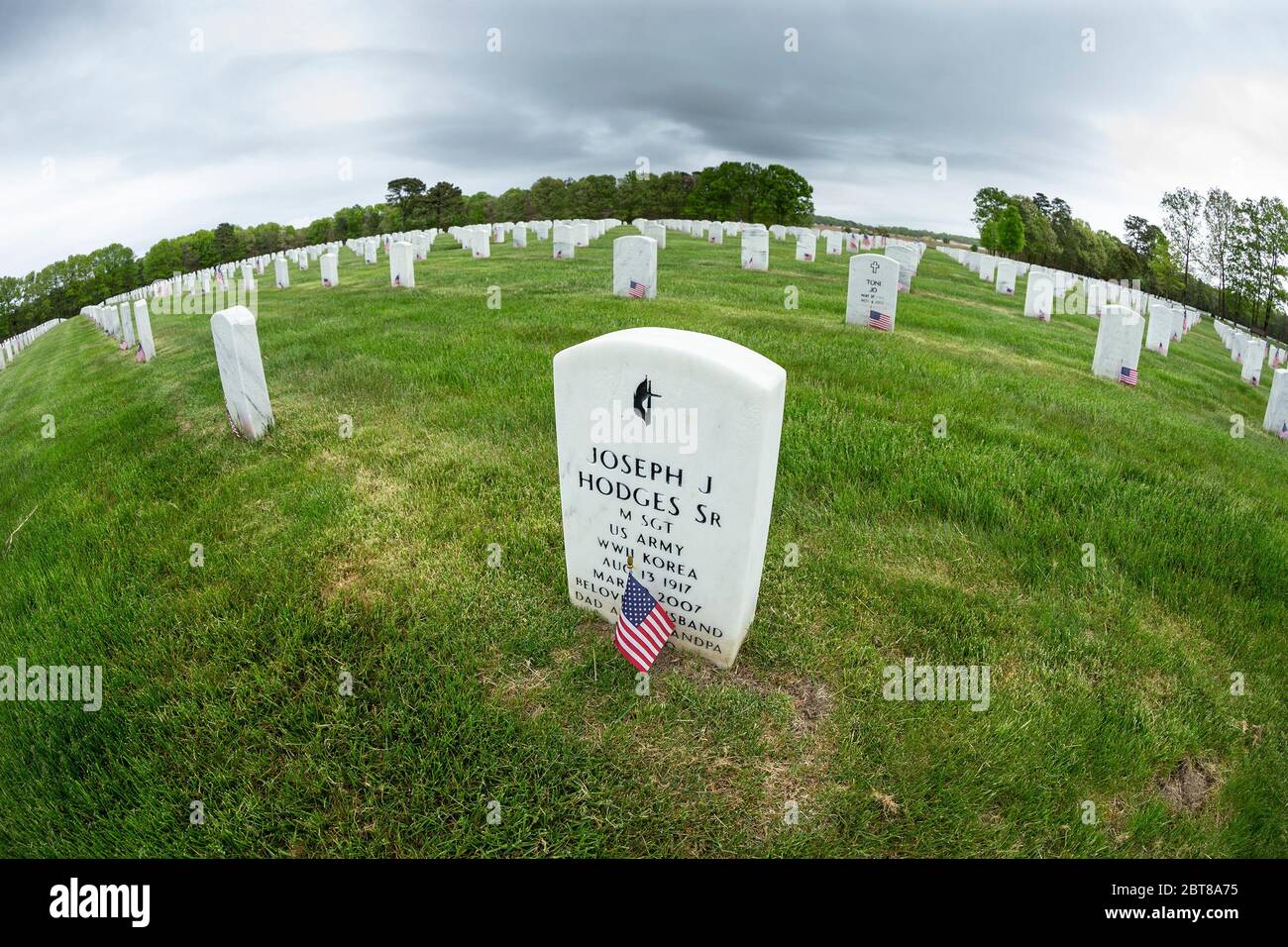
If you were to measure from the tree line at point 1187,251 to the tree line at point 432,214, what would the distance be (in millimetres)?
17866

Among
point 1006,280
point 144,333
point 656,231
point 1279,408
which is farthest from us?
point 656,231

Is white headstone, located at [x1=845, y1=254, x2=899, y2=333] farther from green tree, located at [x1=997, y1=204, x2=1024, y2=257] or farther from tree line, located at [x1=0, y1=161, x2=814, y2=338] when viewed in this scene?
tree line, located at [x1=0, y1=161, x2=814, y2=338]

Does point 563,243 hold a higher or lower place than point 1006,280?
higher

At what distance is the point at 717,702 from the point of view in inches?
131

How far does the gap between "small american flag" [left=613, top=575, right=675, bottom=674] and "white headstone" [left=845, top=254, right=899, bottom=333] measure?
8.70 metres

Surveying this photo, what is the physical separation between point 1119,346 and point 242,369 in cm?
1192

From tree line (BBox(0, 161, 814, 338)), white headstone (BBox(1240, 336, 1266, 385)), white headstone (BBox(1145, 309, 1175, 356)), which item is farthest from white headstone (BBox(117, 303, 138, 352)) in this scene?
tree line (BBox(0, 161, 814, 338))

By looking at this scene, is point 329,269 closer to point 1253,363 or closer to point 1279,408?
point 1279,408

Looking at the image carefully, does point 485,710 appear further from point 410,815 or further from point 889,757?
point 889,757

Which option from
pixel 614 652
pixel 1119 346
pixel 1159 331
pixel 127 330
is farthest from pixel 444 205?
pixel 614 652

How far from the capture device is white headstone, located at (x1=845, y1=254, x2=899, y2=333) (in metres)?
10.6

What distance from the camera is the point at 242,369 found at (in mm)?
6191
